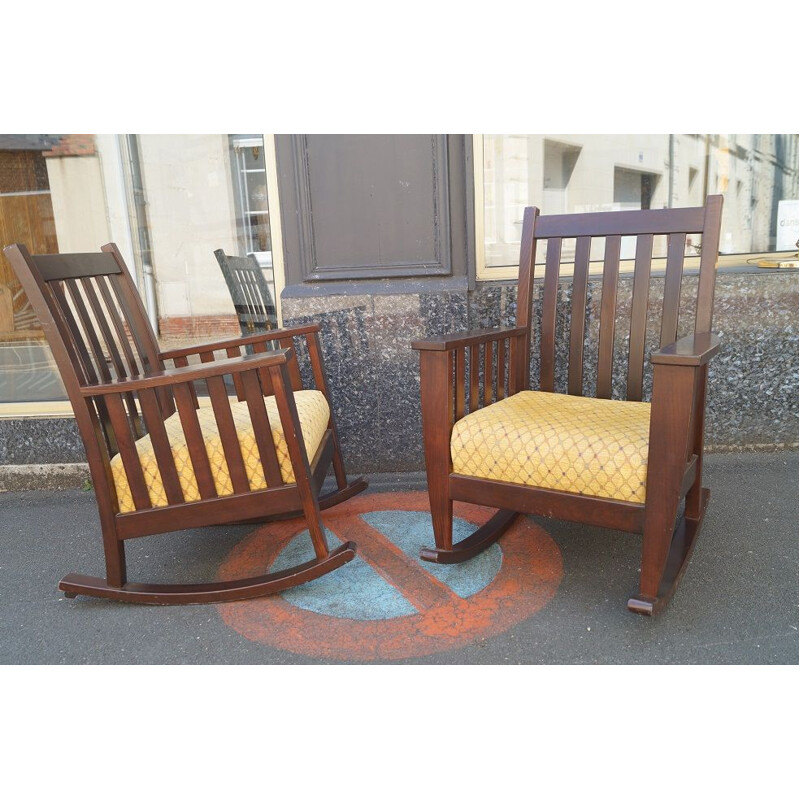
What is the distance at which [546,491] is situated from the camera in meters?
1.83

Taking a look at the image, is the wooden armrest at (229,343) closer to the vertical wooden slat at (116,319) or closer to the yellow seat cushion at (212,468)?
the vertical wooden slat at (116,319)

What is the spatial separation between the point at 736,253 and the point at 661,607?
2.18 m

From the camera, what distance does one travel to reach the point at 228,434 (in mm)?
1841

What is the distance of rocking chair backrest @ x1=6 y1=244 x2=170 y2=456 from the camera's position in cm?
178

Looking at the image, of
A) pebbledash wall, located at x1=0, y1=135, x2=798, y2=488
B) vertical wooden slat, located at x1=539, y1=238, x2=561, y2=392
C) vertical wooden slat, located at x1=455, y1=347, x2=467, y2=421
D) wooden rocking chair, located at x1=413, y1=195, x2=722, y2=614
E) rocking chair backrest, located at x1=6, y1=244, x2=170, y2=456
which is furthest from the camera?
pebbledash wall, located at x1=0, y1=135, x2=798, y2=488

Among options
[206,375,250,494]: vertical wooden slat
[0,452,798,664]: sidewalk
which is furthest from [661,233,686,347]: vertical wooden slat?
[206,375,250,494]: vertical wooden slat

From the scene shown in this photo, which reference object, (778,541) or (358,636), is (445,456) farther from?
(778,541)

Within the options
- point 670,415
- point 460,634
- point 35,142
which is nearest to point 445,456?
point 460,634

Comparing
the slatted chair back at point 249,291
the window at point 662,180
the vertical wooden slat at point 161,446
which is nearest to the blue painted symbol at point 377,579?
the vertical wooden slat at point 161,446

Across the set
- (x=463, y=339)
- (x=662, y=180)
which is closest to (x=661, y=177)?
(x=662, y=180)

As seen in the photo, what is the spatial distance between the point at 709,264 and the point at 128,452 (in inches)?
73.2

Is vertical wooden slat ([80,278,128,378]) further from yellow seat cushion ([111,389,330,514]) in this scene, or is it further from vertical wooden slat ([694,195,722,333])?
vertical wooden slat ([694,195,722,333])

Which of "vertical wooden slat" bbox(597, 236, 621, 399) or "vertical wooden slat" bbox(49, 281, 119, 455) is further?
"vertical wooden slat" bbox(597, 236, 621, 399)

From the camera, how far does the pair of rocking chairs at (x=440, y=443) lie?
1.72 meters
